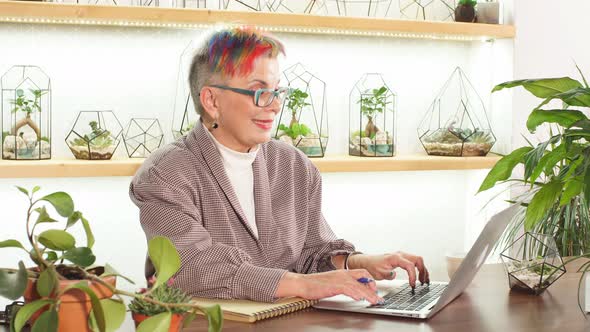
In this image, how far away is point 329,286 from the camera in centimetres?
210

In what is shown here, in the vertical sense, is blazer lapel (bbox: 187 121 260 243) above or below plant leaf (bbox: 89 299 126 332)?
above

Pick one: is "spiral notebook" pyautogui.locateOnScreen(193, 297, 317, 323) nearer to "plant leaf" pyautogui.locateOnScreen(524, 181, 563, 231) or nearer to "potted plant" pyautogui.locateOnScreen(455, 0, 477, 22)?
"plant leaf" pyautogui.locateOnScreen(524, 181, 563, 231)

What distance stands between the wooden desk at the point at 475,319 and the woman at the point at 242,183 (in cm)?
23

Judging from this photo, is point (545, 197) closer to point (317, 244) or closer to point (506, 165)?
point (506, 165)

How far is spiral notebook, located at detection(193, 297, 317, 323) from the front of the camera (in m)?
1.96

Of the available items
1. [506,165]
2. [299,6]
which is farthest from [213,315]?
[299,6]

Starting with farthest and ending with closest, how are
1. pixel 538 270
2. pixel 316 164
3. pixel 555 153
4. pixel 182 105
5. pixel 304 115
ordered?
1. pixel 304 115
2. pixel 182 105
3. pixel 316 164
4. pixel 538 270
5. pixel 555 153

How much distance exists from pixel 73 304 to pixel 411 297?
3.16 feet

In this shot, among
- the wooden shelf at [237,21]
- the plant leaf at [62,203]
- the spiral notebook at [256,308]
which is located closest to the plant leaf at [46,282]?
the plant leaf at [62,203]

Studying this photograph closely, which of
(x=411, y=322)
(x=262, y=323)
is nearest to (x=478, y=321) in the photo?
(x=411, y=322)

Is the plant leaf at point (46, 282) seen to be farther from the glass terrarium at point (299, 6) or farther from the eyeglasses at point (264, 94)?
the glass terrarium at point (299, 6)

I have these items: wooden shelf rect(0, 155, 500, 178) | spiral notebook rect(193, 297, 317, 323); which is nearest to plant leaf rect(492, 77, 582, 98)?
spiral notebook rect(193, 297, 317, 323)

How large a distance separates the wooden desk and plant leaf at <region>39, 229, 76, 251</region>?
0.41 m

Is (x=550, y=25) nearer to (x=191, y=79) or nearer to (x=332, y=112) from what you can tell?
(x=332, y=112)
